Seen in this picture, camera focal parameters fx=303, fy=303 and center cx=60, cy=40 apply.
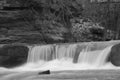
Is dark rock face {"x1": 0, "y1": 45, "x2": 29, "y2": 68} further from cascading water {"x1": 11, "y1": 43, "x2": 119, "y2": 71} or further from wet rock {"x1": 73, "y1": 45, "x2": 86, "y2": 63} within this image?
wet rock {"x1": 73, "y1": 45, "x2": 86, "y2": 63}

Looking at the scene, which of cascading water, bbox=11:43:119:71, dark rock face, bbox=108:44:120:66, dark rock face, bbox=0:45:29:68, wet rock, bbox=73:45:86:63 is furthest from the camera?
dark rock face, bbox=0:45:29:68

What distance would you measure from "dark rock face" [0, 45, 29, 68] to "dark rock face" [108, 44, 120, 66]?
6011 mm

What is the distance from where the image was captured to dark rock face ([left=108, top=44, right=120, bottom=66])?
52.9 feet

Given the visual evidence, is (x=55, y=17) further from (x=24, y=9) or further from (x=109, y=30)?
(x=109, y=30)

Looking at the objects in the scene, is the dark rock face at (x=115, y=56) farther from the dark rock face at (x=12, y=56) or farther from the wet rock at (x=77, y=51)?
the dark rock face at (x=12, y=56)

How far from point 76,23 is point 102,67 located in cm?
1814

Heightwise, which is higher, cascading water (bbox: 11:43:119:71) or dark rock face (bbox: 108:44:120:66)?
dark rock face (bbox: 108:44:120:66)

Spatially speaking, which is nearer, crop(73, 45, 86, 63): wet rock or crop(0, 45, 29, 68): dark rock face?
crop(73, 45, 86, 63): wet rock

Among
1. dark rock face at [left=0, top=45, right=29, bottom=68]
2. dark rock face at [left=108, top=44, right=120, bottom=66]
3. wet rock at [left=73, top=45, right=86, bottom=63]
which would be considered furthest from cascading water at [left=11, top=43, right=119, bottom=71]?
dark rock face at [left=0, top=45, right=29, bottom=68]

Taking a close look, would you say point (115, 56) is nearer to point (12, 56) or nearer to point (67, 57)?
point (67, 57)

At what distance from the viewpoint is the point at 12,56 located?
64.6 ft

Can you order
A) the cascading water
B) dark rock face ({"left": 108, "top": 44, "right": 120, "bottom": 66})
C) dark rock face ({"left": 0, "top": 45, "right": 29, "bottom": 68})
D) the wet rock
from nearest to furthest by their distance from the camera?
dark rock face ({"left": 108, "top": 44, "right": 120, "bottom": 66})
the cascading water
the wet rock
dark rock face ({"left": 0, "top": 45, "right": 29, "bottom": 68})

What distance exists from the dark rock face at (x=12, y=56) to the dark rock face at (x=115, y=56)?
601 centimetres

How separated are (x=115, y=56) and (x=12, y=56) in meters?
6.95
